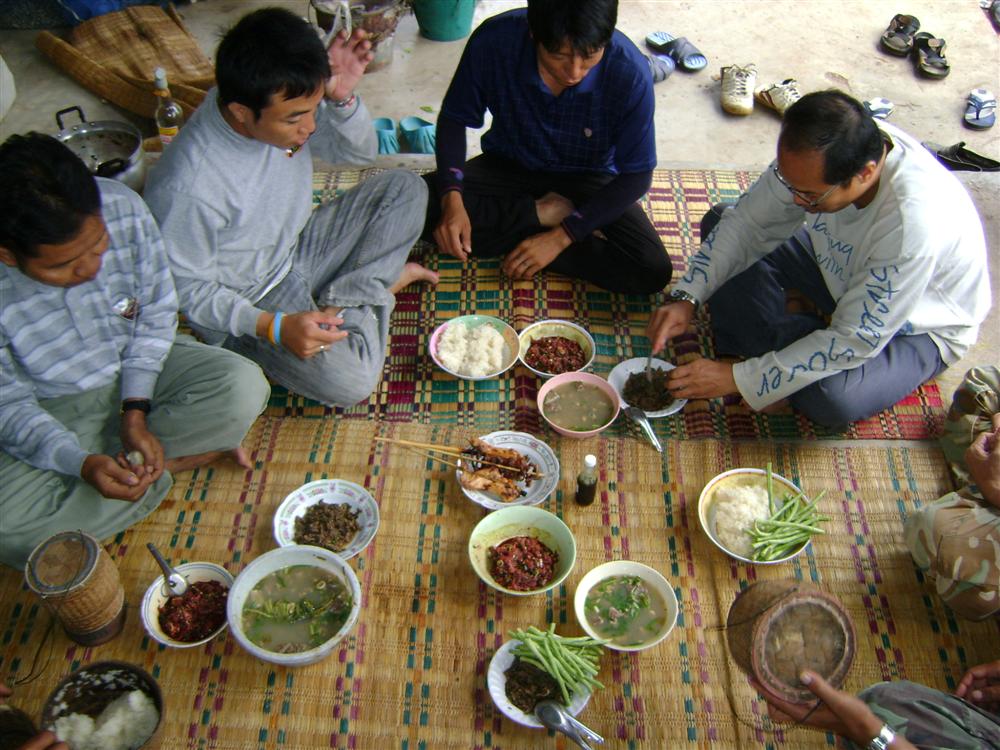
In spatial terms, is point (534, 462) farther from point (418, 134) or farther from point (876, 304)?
point (418, 134)

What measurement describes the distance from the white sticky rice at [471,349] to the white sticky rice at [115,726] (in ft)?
5.56

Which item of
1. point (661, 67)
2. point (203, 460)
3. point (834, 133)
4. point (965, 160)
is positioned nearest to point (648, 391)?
point (834, 133)

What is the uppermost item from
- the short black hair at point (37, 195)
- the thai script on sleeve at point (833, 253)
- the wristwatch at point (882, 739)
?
the short black hair at point (37, 195)

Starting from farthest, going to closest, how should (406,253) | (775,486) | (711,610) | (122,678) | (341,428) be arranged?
(406,253) < (341,428) < (775,486) < (711,610) < (122,678)

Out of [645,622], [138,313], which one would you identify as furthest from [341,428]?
[645,622]

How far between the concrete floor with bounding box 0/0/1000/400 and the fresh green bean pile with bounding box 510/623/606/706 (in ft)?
9.51

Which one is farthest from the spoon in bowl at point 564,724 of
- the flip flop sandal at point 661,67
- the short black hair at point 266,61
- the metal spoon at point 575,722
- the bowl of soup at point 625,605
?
the flip flop sandal at point 661,67

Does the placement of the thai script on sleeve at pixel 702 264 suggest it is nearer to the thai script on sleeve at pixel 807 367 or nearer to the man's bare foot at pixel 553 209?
the thai script on sleeve at pixel 807 367

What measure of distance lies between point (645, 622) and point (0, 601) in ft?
7.38

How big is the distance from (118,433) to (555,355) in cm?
177

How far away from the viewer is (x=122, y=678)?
2334 millimetres

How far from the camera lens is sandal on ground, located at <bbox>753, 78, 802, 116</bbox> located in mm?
Result: 5301

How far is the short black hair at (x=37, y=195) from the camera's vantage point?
89.0 inches

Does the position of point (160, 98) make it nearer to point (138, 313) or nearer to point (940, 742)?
point (138, 313)
